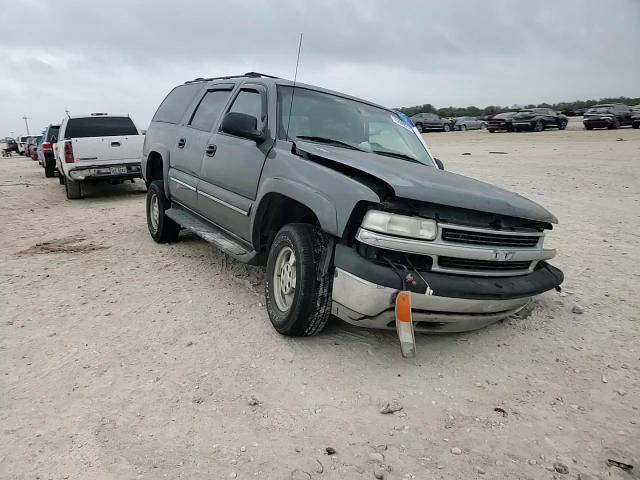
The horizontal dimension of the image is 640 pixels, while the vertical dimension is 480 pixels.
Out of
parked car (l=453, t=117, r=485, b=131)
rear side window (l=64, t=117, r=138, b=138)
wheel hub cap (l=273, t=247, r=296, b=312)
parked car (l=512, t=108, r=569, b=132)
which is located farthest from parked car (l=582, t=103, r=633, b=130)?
wheel hub cap (l=273, t=247, r=296, b=312)

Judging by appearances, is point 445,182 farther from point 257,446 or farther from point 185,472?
point 185,472

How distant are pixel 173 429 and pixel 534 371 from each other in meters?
2.19

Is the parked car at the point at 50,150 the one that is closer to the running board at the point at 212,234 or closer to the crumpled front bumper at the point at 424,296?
the running board at the point at 212,234

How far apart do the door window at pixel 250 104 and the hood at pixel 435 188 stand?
2.59 feet

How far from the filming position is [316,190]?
315 cm

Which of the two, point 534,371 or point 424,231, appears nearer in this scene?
point 424,231

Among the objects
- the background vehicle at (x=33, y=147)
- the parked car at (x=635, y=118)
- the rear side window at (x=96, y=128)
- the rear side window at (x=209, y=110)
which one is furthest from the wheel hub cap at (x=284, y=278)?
the parked car at (x=635, y=118)

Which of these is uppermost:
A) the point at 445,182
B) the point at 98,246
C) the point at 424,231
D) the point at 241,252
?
the point at 445,182

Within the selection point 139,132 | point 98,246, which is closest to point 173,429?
point 98,246

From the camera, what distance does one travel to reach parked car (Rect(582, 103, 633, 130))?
96.3 ft

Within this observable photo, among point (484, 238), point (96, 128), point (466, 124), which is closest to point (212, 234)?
point (484, 238)

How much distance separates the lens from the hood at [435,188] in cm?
288

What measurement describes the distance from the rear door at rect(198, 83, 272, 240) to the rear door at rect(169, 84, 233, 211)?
0.62ft

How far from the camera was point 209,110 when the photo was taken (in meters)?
5.18
